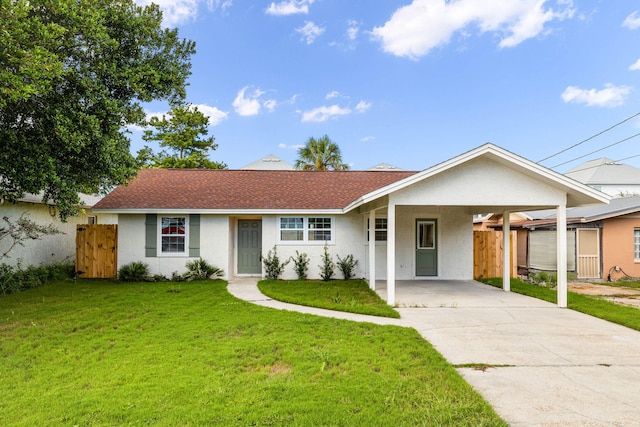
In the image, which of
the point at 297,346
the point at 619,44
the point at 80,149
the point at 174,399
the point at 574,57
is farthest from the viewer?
the point at 574,57

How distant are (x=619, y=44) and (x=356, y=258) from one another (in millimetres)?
19975

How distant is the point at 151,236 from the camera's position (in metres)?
12.0

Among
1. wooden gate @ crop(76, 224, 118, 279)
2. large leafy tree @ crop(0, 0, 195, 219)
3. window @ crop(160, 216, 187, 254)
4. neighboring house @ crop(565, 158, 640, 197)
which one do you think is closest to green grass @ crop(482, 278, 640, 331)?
window @ crop(160, 216, 187, 254)

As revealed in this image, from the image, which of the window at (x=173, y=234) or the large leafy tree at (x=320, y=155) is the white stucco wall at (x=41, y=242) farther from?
the large leafy tree at (x=320, y=155)

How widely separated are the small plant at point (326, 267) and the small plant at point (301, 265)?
544 mm

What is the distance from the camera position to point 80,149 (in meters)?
7.55

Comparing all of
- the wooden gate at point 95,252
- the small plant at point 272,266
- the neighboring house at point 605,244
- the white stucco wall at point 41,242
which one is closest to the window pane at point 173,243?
the wooden gate at point 95,252

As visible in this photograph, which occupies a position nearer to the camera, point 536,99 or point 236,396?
point 236,396

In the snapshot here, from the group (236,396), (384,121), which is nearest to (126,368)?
(236,396)

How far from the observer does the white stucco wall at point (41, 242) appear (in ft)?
35.7

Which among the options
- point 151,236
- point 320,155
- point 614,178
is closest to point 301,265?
point 151,236

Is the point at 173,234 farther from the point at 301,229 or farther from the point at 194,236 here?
the point at 301,229

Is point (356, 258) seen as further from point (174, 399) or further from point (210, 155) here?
point (210, 155)

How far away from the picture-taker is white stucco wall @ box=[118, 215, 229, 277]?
11930 millimetres
